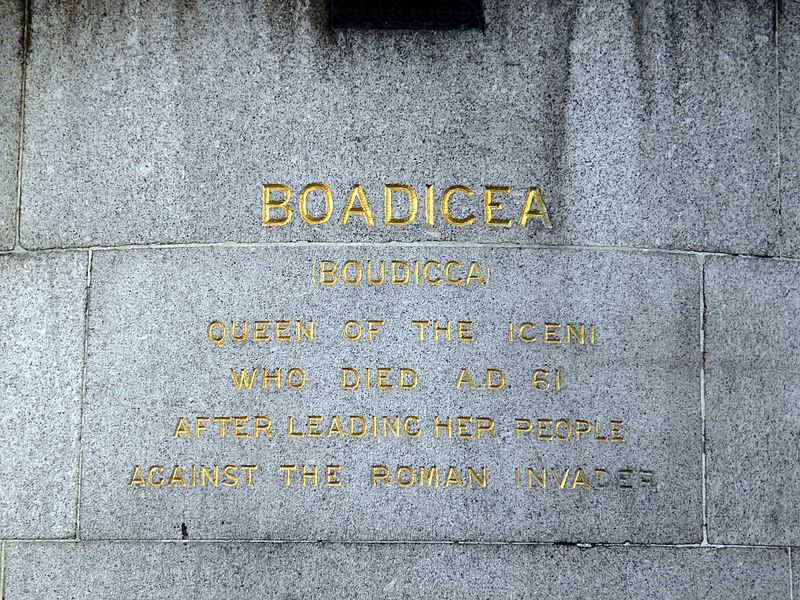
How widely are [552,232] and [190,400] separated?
2.15 meters

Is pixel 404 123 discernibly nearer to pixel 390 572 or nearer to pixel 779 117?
pixel 779 117

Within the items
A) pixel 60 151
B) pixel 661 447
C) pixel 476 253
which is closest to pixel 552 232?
pixel 476 253

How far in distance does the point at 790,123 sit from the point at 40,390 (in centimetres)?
440

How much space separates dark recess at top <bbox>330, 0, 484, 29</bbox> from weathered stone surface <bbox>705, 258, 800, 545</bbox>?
193 centimetres

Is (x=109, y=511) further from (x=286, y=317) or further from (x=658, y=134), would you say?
(x=658, y=134)

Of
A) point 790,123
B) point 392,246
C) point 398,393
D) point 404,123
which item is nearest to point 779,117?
point 790,123

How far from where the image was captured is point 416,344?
504cm

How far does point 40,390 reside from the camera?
16.6 ft

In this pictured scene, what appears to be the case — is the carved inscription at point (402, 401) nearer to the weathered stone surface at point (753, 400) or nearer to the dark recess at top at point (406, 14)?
the weathered stone surface at point (753, 400)

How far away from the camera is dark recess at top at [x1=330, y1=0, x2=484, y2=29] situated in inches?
205

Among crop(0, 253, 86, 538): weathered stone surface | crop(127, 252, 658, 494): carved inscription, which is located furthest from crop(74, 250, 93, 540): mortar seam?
crop(127, 252, 658, 494): carved inscription

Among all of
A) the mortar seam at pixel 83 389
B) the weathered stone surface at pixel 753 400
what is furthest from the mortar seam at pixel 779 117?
the mortar seam at pixel 83 389

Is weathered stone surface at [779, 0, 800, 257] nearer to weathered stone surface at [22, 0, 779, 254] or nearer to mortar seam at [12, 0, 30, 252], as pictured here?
weathered stone surface at [22, 0, 779, 254]

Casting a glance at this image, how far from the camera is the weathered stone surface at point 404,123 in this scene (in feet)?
16.9
